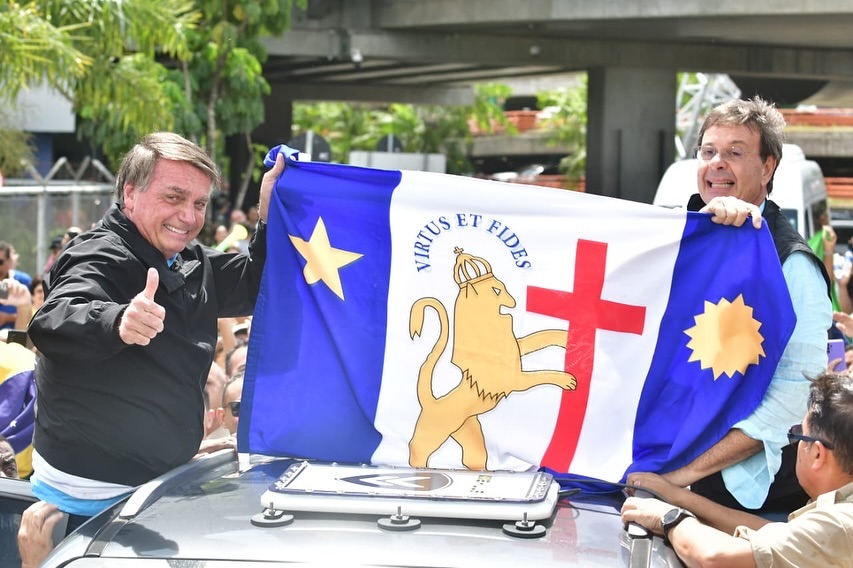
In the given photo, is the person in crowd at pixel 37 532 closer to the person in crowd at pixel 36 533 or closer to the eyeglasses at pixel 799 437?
A: the person in crowd at pixel 36 533

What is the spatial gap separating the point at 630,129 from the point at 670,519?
23851 millimetres

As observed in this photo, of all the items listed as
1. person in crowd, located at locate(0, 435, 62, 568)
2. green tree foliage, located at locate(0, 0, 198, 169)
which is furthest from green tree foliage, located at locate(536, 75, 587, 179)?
person in crowd, located at locate(0, 435, 62, 568)

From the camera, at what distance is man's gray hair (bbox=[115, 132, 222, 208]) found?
365 cm

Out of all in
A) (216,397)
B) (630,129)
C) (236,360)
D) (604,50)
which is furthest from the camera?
(630,129)

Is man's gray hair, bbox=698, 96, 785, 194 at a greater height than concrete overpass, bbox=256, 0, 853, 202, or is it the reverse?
concrete overpass, bbox=256, 0, 853, 202

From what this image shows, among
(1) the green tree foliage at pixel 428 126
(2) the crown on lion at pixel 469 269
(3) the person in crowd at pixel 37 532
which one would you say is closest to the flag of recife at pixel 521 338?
(2) the crown on lion at pixel 469 269

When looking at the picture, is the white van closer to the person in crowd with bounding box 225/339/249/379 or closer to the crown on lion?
the person in crowd with bounding box 225/339/249/379

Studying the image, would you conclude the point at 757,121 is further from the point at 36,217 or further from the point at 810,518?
the point at 36,217

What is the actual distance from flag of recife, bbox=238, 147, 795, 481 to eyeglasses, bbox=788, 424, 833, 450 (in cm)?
16

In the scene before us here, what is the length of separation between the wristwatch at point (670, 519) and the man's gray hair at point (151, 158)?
162 cm

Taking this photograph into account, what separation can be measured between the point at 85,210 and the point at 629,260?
17094mm

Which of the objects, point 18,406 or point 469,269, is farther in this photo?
point 18,406

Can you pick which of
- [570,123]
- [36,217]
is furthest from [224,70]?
[570,123]

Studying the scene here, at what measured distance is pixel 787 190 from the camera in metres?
15.1
